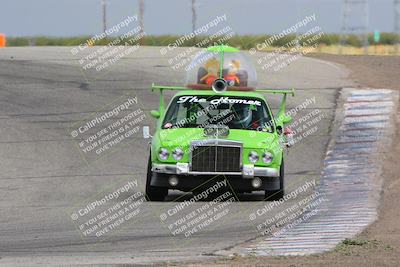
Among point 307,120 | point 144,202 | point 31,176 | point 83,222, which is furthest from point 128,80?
point 83,222

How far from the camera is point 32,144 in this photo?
21.5 metres

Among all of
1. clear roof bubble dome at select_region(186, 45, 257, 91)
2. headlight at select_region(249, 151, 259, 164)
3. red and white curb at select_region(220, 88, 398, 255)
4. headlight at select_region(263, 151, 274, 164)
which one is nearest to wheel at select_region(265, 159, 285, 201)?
headlight at select_region(263, 151, 274, 164)

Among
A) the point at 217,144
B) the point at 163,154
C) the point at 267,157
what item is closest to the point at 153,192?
the point at 163,154

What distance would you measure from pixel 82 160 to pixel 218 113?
16.2 ft

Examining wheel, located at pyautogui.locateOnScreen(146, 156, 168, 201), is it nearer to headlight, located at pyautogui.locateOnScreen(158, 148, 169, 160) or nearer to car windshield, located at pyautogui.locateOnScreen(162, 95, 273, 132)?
headlight, located at pyautogui.locateOnScreen(158, 148, 169, 160)

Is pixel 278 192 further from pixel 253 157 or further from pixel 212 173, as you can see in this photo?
pixel 212 173

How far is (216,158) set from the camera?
1549 centimetres

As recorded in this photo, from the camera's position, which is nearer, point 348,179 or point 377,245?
point 377,245

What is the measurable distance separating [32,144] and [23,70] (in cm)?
989

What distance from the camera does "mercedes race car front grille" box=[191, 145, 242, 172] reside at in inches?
610

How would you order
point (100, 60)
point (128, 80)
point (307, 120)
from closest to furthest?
point (307, 120)
point (128, 80)
point (100, 60)

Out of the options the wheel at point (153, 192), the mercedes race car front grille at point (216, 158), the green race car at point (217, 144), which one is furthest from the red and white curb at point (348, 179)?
the wheel at point (153, 192)

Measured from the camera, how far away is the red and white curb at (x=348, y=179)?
39.2ft

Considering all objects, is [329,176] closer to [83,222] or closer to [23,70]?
[83,222]
